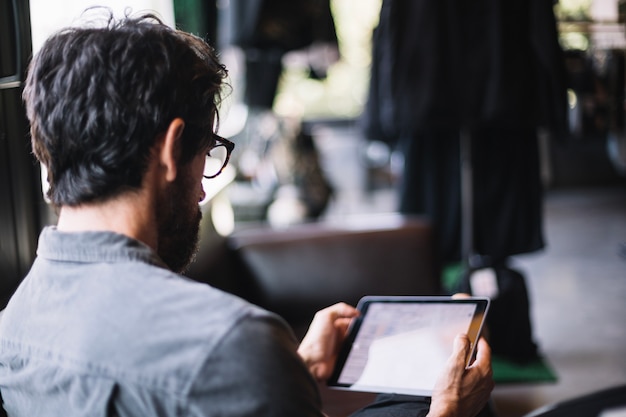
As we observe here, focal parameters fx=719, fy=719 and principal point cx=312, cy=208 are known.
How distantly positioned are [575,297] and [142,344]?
3575 mm

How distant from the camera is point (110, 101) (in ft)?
2.86

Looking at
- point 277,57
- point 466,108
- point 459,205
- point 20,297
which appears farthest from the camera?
point 277,57

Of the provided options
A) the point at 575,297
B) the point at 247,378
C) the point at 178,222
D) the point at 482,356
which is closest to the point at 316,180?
the point at 575,297

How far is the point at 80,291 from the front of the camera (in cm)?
87

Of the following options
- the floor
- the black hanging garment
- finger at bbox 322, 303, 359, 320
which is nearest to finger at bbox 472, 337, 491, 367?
finger at bbox 322, 303, 359, 320

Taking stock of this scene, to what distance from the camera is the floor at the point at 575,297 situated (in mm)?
2742

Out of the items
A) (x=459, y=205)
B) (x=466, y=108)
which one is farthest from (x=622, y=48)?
(x=459, y=205)

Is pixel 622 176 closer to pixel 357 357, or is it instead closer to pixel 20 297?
pixel 357 357

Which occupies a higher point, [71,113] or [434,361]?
[71,113]

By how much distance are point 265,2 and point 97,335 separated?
3.12 meters

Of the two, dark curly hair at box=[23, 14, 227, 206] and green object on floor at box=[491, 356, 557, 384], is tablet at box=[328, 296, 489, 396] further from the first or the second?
green object on floor at box=[491, 356, 557, 384]

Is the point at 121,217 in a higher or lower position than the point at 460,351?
higher

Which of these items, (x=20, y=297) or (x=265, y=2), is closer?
(x=20, y=297)

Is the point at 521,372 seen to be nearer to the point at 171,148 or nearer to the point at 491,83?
the point at 491,83
